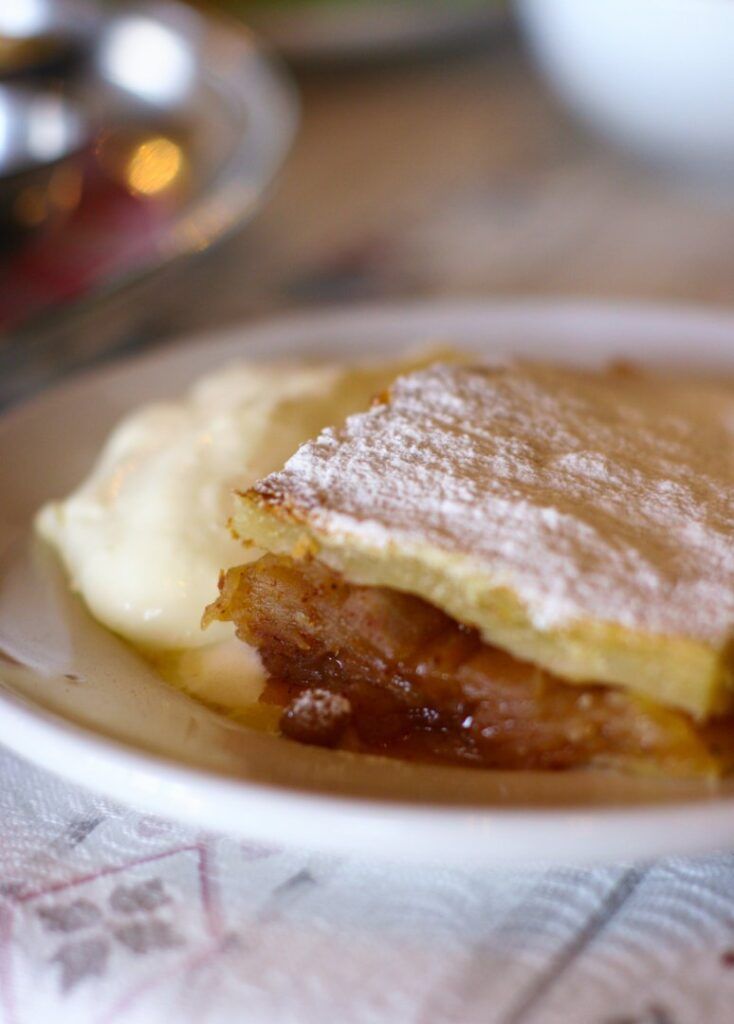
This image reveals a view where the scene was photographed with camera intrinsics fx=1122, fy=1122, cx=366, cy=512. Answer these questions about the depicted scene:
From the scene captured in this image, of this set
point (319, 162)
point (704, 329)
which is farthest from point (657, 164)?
point (704, 329)

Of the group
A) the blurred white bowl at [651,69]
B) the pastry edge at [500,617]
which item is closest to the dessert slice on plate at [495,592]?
the pastry edge at [500,617]

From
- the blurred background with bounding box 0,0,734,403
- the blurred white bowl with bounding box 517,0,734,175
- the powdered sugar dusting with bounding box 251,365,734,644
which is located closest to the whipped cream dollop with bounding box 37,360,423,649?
the powdered sugar dusting with bounding box 251,365,734,644

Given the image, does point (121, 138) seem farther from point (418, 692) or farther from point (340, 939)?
point (340, 939)

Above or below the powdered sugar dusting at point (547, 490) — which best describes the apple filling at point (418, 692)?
below

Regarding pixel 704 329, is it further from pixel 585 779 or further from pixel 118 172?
pixel 118 172

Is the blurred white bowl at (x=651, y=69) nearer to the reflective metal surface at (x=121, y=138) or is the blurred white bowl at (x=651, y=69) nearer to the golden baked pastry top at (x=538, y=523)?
the reflective metal surface at (x=121, y=138)

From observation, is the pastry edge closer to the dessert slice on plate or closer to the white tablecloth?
the dessert slice on plate

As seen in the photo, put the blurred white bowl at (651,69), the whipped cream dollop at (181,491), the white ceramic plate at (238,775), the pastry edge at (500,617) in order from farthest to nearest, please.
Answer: the blurred white bowl at (651,69), the whipped cream dollop at (181,491), the pastry edge at (500,617), the white ceramic plate at (238,775)
